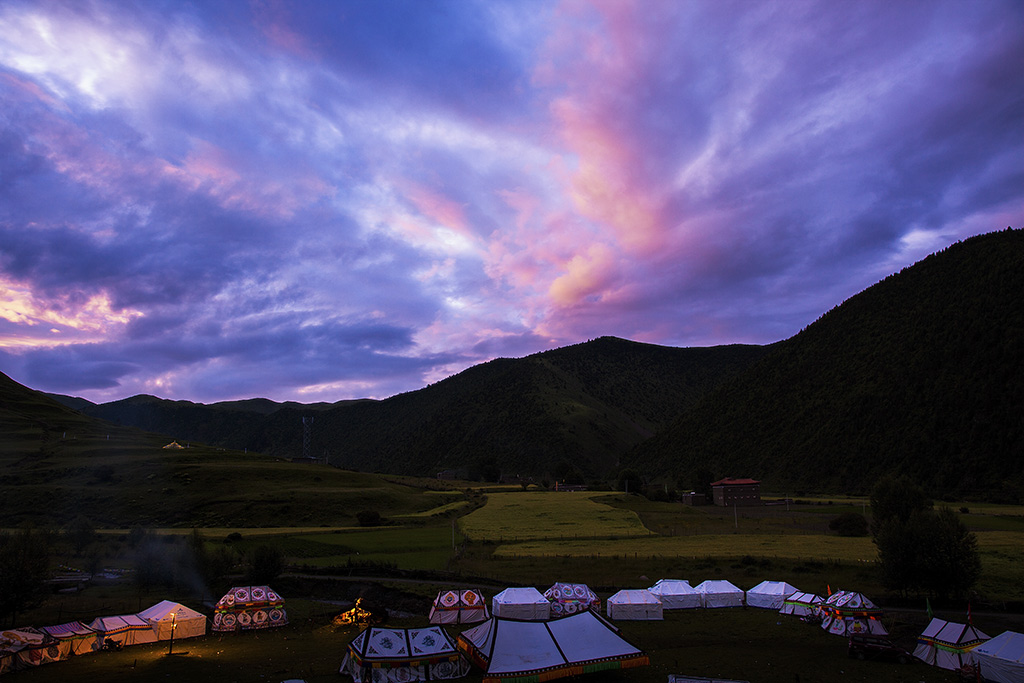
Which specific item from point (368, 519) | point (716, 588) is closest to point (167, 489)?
point (368, 519)

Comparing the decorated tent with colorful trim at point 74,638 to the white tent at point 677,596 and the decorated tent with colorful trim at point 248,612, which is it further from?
the white tent at point 677,596

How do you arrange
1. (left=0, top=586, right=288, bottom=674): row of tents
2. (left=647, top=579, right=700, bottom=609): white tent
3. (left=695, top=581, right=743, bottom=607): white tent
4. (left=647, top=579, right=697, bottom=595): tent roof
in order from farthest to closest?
(left=695, top=581, right=743, bottom=607): white tent, (left=647, top=579, right=697, bottom=595): tent roof, (left=647, top=579, right=700, bottom=609): white tent, (left=0, top=586, right=288, bottom=674): row of tents

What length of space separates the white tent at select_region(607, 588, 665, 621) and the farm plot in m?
26.8

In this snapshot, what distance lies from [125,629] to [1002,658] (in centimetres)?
4001

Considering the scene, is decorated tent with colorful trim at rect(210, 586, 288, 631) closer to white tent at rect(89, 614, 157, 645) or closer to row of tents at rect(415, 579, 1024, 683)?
white tent at rect(89, 614, 157, 645)

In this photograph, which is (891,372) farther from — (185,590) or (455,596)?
(185,590)

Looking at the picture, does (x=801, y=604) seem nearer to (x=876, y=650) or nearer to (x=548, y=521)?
(x=876, y=650)

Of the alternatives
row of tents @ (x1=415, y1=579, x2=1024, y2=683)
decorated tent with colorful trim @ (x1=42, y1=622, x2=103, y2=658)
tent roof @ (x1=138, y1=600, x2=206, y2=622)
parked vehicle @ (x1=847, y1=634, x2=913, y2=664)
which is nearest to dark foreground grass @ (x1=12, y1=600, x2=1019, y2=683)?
parked vehicle @ (x1=847, y1=634, x2=913, y2=664)

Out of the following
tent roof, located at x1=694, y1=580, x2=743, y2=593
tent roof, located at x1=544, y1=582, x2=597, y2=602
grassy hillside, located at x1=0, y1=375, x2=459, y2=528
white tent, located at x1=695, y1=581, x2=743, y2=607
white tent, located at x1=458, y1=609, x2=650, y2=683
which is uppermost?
grassy hillside, located at x1=0, y1=375, x2=459, y2=528

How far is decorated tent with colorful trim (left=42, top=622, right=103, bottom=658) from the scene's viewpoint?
27375 mm

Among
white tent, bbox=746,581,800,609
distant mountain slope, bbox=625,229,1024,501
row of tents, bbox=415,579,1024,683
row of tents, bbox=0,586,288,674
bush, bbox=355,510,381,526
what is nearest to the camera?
row of tents, bbox=415,579,1024,683

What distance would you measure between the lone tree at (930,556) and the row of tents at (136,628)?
37553mm

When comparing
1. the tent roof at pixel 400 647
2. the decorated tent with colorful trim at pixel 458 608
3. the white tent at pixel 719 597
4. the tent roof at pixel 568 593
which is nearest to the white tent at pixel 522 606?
the tent roof at pixel 568 593

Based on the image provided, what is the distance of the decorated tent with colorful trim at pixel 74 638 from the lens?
27.4 m
